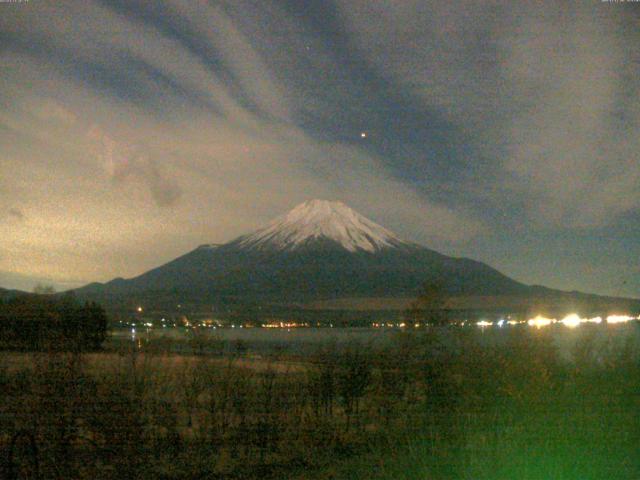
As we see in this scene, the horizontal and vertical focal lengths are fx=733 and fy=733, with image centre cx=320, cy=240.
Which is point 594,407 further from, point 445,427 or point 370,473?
point 370,473

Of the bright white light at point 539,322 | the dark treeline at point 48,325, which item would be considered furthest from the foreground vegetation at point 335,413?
the bright white light at point 539,322

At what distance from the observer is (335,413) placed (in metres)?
10.4

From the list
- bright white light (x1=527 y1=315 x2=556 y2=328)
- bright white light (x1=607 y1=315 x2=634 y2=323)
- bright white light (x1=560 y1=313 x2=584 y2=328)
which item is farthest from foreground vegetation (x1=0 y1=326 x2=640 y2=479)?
bright white light (x1=607 y1=315 x2=634 y2=323)

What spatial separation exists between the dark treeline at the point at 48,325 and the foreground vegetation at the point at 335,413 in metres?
0.26

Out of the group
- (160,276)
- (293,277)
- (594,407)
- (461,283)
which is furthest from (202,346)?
(160,276)

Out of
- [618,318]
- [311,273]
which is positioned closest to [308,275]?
[311,273]

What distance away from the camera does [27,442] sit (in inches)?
285

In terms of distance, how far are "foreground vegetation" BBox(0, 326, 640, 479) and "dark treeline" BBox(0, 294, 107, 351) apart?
0.26 m

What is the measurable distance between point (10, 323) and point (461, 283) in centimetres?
2308

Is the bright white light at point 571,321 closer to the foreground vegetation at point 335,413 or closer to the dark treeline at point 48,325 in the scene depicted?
the foreground vegetation at point 335,413

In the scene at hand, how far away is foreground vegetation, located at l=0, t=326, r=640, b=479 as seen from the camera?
24.1 feet

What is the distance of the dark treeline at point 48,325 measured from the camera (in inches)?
339

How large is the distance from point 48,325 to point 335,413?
16.5 ft

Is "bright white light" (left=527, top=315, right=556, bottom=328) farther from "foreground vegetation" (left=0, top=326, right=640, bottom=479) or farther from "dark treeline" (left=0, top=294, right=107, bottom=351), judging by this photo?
"dark treeline" (left=0, top=294, right=107, bottom=351)
